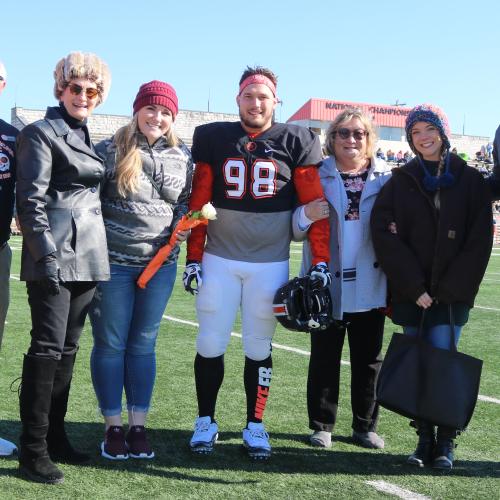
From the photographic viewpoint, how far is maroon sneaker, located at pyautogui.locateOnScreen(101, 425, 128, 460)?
3852 mm

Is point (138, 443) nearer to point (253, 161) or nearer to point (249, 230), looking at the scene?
point (249, 230)

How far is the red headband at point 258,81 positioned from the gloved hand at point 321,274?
3.10 ft

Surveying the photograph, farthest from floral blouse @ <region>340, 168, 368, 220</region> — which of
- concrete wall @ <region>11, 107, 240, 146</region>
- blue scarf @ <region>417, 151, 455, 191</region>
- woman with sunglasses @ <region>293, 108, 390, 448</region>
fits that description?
concrete wall @ <region>11, 107, 240, 146</region>

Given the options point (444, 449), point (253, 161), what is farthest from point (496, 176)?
point (444, 449)

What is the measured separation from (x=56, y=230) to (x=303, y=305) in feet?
4.19

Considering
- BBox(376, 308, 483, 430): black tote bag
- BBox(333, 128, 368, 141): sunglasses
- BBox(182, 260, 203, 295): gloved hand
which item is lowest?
BBox(376, 308, 483, 430): black tote bag

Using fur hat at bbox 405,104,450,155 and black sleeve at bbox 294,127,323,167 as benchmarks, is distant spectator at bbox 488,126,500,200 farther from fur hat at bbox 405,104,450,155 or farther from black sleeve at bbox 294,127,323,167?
black sleeve at bbox 294,127,323,167

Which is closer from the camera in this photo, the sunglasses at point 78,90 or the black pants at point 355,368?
the sunglasses at point 78,90

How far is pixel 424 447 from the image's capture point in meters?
3.94

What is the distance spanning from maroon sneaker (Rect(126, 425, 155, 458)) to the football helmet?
923 mm

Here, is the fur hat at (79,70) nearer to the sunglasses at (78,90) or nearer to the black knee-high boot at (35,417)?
the sunglasses at (78,90)

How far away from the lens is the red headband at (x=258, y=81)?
401 centimetres

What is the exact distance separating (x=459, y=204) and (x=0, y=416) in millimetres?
2870

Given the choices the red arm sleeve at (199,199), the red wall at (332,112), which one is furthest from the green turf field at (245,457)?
the red wall at (332,112)
